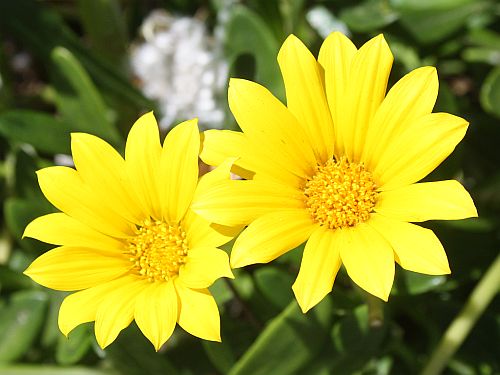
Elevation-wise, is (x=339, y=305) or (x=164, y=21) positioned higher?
(x=164, y=21)

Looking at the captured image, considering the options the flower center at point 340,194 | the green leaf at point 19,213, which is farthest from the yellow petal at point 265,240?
the green leaf at point 19,213

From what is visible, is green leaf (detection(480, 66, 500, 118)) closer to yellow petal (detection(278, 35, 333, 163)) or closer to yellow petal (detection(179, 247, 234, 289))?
yellow petal (detection(278, 35, 333, 163))

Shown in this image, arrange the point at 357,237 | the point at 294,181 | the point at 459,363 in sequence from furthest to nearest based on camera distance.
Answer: the point at 459,363 → the point at 294,181 → the point at 357,237

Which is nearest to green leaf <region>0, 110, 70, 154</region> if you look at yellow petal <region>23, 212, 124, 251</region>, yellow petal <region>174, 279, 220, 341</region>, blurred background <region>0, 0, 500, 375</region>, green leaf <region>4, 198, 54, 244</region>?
blurred background <region>0, 0, 500, 375</region>

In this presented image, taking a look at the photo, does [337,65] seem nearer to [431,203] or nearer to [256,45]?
[431,203]

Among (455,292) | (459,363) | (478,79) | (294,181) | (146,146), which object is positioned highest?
(478,79)

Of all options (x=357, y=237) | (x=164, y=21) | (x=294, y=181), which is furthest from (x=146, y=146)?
(x=164, y=21)

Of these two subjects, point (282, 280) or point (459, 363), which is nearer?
point (282, 280)

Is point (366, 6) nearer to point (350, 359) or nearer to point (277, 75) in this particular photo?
point (277, 75)
